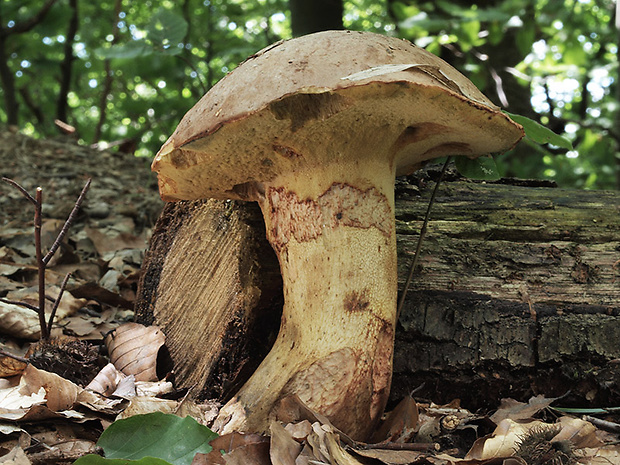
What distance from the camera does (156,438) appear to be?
1253mm

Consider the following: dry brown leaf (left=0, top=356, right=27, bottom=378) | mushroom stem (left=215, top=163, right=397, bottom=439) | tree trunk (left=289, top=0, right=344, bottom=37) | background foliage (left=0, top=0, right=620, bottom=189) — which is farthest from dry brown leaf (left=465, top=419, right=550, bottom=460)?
tree trunk (left=289, top=0, right=344, bottom=37)

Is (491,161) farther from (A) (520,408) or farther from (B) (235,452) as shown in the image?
(B) (235,452)

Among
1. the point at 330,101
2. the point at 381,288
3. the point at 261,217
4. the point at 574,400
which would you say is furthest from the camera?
the point at 261,217

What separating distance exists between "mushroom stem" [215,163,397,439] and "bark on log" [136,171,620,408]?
0.80 feet

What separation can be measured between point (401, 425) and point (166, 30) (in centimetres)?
272

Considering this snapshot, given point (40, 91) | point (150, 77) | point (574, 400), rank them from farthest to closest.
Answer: point (40, 91)
point (150, 77)
point (574, 400)

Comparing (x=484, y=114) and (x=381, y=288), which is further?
(x=381, y=288)

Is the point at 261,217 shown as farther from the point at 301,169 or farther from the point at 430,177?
the point at 430,177

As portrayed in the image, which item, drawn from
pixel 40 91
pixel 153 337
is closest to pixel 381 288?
pixel 153 337

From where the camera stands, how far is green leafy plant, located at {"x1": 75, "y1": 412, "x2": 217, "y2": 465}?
1228 millimetres

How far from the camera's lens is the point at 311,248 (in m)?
1.60

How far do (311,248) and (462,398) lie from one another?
0.79 m

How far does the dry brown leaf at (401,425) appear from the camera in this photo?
4.95 feet

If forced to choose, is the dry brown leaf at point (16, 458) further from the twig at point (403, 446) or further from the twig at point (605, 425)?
the twig at point (605, 425)
